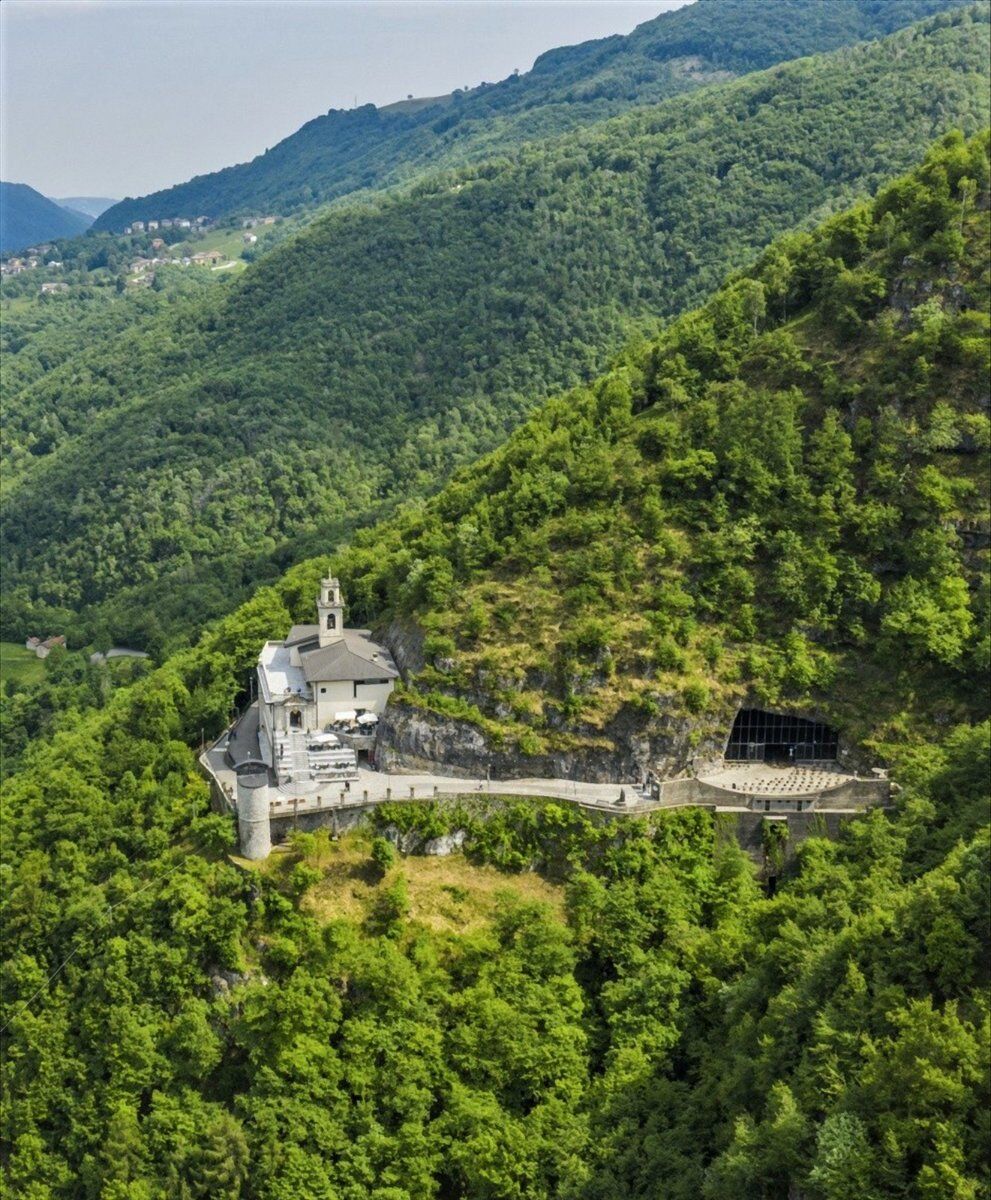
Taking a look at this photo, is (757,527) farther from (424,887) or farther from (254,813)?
(254,813)

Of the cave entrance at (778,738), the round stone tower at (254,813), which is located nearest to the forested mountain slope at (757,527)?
the cave entrance at (778,738)

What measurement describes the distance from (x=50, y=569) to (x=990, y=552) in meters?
116

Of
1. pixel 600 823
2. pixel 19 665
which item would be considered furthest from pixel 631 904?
pixel 19 665

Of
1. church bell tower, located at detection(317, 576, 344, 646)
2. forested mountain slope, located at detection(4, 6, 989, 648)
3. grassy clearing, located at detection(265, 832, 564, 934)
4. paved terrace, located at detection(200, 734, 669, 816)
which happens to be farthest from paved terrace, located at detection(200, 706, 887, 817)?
forested mountain slope, located at detection(4, 6, 989, 648)

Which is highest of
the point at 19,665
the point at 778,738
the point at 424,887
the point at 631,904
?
the point at 778,738

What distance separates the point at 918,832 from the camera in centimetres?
5078

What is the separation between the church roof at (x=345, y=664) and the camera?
6022 centimetres

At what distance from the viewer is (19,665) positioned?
130 meters

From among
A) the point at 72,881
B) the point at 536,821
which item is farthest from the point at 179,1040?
the point at 536,821

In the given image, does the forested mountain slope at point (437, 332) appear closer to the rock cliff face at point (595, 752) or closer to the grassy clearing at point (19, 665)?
the grassy clearing at point (19, 665)

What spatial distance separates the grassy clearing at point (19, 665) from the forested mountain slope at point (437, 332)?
15.4ft

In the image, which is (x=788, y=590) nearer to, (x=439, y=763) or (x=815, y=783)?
(x=815, y=783)

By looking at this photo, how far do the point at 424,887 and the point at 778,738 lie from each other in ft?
53.4

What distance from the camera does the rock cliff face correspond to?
5722cm
